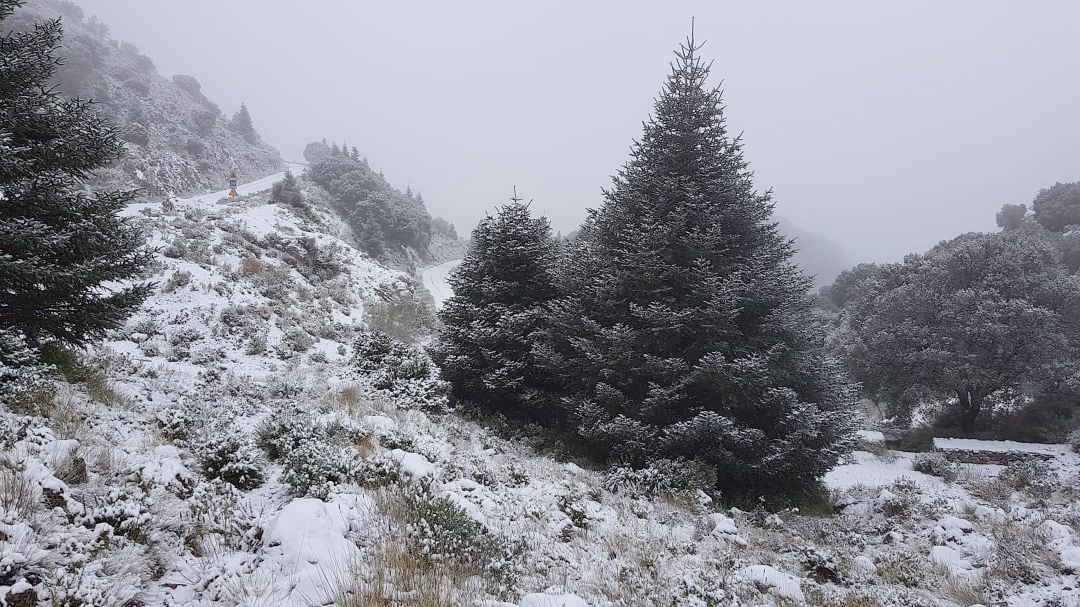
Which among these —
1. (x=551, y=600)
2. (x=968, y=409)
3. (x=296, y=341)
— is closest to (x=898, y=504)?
(x=551, y=600)

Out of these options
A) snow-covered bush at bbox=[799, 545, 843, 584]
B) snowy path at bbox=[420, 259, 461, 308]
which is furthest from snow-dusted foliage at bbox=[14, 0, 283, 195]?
snow-covered bush at bbox=[799, 545, 843, 584]

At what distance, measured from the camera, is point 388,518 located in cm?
525

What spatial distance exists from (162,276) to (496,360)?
12.2 meters

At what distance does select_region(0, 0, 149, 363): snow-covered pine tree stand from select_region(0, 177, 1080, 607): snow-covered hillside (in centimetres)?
122

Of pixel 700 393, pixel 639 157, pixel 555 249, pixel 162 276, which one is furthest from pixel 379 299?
pixel 700 393

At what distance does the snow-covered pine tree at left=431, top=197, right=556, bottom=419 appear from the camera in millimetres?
11773

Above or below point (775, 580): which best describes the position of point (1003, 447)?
below

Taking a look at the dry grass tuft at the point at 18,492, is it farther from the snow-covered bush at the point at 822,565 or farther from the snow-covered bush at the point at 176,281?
the snow-covered bush at the point at 176,281

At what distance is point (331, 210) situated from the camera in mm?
41156

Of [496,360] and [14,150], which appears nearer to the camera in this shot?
[14,150]

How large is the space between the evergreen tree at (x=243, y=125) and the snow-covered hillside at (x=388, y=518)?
204 feet

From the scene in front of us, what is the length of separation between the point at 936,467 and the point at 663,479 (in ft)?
38.3

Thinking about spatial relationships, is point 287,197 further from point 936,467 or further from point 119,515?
point 936,467

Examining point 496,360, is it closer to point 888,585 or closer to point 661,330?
point 661,330
